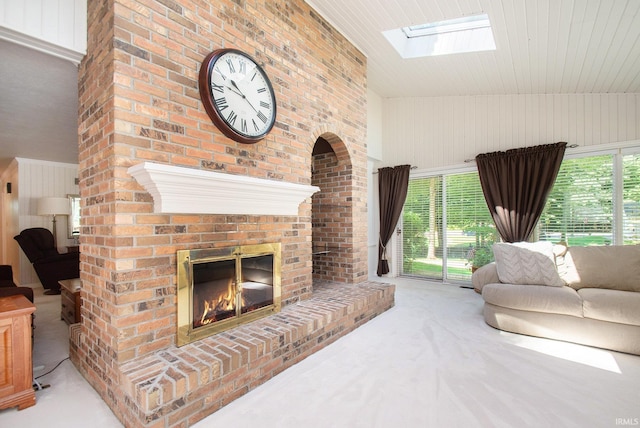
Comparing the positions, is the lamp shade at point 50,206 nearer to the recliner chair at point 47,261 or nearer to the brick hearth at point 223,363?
the recliner chair at point 47,261

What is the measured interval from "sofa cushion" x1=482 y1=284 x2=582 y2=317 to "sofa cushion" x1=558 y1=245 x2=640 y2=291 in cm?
28

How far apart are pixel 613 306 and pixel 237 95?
11.5 ft

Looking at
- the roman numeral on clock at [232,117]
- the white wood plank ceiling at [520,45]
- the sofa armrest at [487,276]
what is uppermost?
the white wood plank ceiling at [520,45]

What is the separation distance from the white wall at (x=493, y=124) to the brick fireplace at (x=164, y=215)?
125 inches

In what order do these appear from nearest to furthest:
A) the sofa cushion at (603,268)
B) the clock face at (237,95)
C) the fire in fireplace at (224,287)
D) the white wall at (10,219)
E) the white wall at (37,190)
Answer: the fire in fireplace at (224,287), the clock face at (237,95), the sofa cushion at (603,268), the white wall at (37,190), the white wall at (10,219)

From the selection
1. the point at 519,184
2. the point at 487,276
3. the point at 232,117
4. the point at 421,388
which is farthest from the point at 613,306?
the point at 232,117

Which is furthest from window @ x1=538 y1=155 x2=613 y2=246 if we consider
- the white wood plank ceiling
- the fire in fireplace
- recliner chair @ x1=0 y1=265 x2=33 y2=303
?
recliner chair @ x1=0 y1=265 x2=33 y2=303

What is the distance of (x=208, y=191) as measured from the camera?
193 cm

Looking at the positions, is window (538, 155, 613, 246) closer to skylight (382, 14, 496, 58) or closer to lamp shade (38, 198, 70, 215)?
skylight (382, 14, 496, 58)

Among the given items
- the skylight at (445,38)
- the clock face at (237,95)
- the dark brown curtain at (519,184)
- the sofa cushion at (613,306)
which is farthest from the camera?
the dark brown curtain at (519,184)

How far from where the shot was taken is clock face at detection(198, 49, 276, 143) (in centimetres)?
208

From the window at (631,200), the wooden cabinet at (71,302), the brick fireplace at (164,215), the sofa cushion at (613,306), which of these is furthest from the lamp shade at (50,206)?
the window at (631,200)

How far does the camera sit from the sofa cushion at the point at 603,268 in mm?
2826

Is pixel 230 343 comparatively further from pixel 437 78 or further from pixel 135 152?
pixel 437 78
